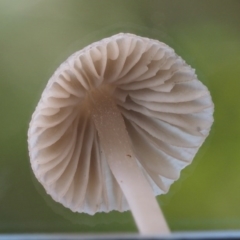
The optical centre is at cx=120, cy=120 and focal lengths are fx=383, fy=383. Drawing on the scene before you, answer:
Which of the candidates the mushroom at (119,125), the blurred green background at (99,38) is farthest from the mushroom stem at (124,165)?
the blurred green background at (99,38)

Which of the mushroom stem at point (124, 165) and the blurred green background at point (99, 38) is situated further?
the blurred green background at point (99, 38)

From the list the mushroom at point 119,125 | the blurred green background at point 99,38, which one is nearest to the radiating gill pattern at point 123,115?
the mushroom at point 119,125

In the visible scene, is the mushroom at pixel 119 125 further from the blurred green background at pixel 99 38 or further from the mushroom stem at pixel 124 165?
the blurred green background at pixel 99 38

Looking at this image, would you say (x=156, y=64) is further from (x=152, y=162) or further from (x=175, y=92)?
(x=152, y=162)

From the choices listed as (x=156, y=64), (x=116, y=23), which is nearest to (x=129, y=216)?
(x=156, y=64)

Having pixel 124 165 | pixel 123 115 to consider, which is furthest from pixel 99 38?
pixel 124 165

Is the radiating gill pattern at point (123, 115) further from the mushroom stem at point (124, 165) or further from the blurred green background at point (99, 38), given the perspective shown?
the blurred green background at point (99, 38)

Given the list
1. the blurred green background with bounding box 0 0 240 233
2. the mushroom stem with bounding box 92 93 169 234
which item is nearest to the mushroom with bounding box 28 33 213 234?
the mushroom stem with bounding box 92 93 169 234

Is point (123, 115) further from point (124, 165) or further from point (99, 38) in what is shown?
point (99, 38)
